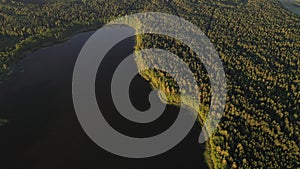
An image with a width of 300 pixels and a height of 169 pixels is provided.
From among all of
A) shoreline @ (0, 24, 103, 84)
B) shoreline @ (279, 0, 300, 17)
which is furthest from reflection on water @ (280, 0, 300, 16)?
shoreline @ (0, 24, 103, 84)

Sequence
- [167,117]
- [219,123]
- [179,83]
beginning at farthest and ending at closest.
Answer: [179,83] → [167,117] → [219,123]

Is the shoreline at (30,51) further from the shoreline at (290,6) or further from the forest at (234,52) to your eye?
the shoreline at (290,6)

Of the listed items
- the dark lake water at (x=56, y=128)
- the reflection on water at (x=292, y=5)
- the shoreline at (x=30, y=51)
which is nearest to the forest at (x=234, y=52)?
the shoreline at (x=30, y=51)

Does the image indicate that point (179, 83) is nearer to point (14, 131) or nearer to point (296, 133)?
point (296, 133)

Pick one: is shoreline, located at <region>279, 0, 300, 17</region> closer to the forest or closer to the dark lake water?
Result: the forest

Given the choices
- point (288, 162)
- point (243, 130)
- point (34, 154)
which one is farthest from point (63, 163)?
point (288, 162)

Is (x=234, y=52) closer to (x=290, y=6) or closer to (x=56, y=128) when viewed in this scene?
(x=56, y=128)
